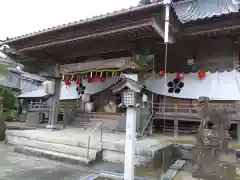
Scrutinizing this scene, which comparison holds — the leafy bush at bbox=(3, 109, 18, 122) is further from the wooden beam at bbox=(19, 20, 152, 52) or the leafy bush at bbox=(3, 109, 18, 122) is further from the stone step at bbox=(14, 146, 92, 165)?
the stone step at bbox=(14, 146, 92, 165)

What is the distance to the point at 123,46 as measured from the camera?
26.5 ft

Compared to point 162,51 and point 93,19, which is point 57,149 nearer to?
point 93,19

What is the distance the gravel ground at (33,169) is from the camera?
5.26m

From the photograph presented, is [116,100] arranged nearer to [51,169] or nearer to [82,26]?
[82,26]

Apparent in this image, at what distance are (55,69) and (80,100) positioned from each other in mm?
3277

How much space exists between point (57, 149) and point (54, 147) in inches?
7.2

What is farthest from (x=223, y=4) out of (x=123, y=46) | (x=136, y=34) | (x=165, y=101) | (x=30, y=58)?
(x=30, y=58)

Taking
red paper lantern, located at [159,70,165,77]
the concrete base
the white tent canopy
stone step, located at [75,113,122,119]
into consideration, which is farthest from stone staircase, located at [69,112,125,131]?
the concrete base

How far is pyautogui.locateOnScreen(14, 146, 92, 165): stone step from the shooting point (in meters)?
6.33

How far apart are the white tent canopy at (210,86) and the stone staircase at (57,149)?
15.9ft

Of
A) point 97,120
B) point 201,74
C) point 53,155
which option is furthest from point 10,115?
point 201,74

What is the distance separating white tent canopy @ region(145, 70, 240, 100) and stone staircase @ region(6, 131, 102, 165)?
484 centimetres

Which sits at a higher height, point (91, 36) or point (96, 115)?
point (91, 36)

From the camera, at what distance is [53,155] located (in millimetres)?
6906
